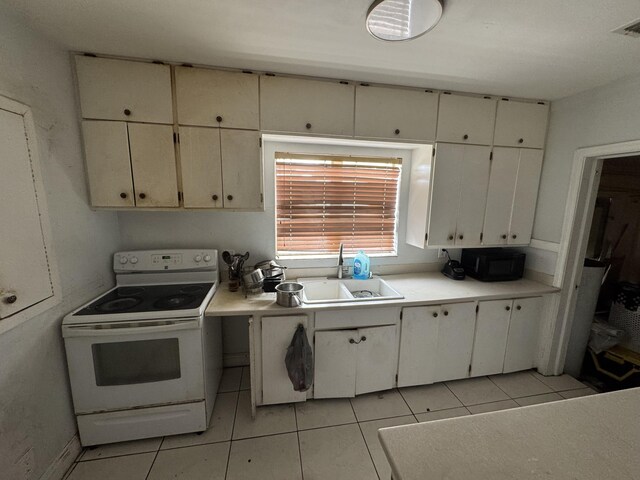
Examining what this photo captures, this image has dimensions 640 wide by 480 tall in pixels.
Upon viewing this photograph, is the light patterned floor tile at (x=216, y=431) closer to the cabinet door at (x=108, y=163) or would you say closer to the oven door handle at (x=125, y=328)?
the oven door handle at (x=125, y=328)

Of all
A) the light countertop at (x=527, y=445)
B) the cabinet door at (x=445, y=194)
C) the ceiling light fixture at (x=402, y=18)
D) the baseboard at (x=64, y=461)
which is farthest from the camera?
the cabinet door at (x=445, y=194)

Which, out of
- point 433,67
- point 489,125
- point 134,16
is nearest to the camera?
point 134,16

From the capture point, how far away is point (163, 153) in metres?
1.76

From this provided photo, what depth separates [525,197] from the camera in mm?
2332

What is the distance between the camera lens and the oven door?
151 centimetres

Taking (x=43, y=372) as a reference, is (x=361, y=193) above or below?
Answer: above

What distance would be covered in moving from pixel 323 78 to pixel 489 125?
1.45 meters

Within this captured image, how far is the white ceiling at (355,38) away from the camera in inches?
46.7

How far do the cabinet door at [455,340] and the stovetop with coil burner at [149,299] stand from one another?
1.90 m

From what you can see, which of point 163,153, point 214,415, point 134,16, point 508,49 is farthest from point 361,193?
point 214,415

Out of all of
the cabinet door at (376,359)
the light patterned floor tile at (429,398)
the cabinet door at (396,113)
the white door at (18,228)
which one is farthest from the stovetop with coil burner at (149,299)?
the light patterned floor tile at (429,398)

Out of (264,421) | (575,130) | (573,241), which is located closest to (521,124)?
(575,130)

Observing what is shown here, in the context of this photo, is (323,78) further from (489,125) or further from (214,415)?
(214,415)

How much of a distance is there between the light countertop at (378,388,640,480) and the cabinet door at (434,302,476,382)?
117 centimetres
